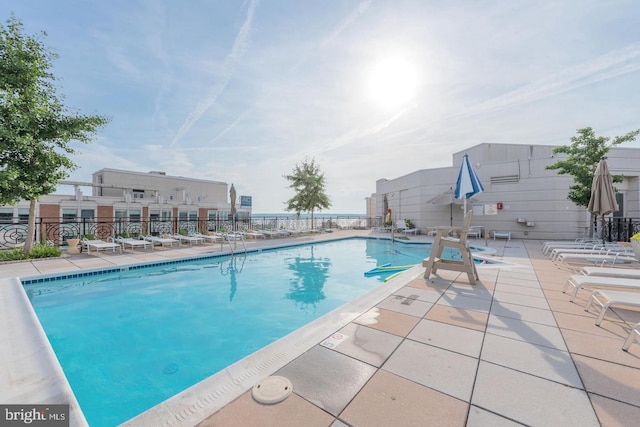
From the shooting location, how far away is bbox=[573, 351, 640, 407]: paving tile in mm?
1737

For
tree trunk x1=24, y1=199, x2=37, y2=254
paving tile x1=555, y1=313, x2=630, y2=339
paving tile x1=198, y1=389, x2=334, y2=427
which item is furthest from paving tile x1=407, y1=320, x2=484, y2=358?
tree trunk x1=24, y1=199, x2=37, y2=254

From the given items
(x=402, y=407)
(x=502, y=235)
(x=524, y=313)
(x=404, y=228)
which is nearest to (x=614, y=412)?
(x=402, y=407)

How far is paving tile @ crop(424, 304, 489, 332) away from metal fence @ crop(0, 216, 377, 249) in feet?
34.3

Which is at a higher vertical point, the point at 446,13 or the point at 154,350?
the point at 446,13

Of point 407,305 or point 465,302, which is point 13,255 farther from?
point 465,302

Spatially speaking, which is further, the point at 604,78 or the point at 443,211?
the point at 443,211

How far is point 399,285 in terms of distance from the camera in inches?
177

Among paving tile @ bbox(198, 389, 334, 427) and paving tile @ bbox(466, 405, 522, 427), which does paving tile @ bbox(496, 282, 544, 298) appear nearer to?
paving tile @ bbox(466, 405, 522, 427)

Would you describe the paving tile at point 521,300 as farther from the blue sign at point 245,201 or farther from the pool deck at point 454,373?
the blue sign at point 245,201

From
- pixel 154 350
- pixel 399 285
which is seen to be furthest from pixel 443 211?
pixel 154 350

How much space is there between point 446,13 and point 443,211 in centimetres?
1153

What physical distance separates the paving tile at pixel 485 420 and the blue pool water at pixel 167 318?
2751 millimetres

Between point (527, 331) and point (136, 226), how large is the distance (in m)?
16.2

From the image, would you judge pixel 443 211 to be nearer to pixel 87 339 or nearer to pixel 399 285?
pixel 399 285
